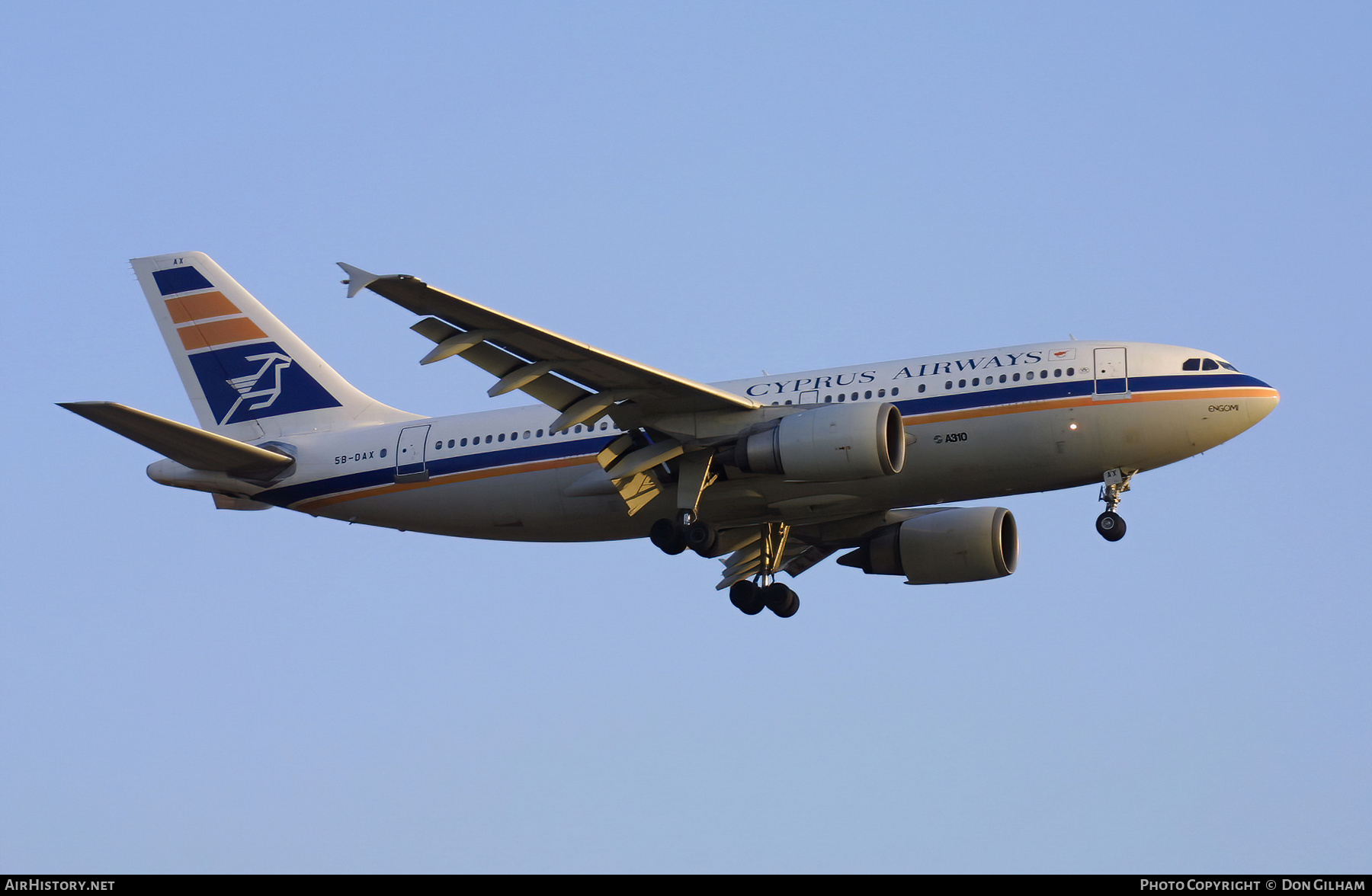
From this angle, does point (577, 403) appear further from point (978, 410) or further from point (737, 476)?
point (978, 410)

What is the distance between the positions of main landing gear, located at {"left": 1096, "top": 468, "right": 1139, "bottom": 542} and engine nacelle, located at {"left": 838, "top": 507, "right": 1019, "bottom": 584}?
4.65m

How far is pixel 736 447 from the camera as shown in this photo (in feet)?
107

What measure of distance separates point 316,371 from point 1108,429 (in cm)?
1883

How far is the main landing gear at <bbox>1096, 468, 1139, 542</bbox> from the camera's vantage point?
32.3 m

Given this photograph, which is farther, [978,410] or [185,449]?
[185,449]

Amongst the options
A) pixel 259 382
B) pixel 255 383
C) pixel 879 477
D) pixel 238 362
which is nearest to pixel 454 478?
pixel 259 382

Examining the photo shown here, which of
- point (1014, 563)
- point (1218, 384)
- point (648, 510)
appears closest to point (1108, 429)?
point (1218, 384)

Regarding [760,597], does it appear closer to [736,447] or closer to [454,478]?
[736,447]

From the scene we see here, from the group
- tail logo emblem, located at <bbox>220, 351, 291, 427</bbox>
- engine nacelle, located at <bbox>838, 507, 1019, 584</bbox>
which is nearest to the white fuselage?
tail logo emblem, located at <bbox>220, 351, 291, 427</bbox>

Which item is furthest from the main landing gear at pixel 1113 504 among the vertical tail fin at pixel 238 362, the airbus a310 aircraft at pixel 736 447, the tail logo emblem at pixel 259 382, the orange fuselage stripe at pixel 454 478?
the tail logo emblem at pixel 259 382

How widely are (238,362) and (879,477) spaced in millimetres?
16864

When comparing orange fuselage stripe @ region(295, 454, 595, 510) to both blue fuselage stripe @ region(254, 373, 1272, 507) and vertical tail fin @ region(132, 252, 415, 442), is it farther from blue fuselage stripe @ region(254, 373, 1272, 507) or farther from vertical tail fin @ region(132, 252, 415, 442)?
vertical tail fin @ region(132, 252, 415, 442)

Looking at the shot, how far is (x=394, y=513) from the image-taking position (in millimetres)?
36156

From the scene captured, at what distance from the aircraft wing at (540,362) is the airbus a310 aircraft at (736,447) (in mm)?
46
